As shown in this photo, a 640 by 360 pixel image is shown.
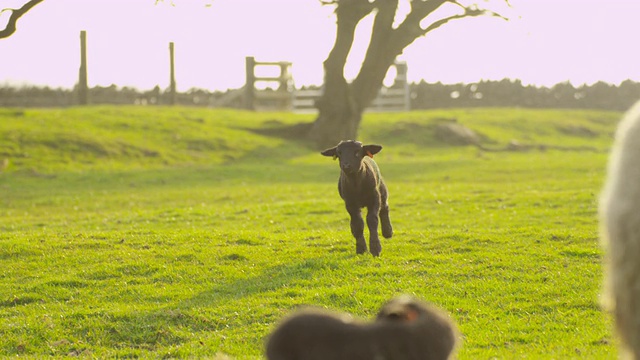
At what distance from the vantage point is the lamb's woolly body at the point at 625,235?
4977mm

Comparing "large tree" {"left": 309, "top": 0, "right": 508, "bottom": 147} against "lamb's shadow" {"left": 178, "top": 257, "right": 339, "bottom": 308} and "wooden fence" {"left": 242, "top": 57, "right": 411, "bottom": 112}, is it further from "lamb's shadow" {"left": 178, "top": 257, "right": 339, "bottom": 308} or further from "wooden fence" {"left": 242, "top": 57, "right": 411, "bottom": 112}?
"lamb's shadow" {"left": 178, "top": 257, "right": 339, "bottom": 308}

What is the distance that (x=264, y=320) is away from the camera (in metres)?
9.95

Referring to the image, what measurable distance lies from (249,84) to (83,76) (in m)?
10.8

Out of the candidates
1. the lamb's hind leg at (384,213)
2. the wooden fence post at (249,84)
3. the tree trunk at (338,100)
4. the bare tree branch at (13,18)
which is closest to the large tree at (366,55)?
the tree trunk at (338,100)

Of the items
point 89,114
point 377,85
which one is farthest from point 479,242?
point 89,114

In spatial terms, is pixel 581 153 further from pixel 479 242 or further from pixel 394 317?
pixel 394 317

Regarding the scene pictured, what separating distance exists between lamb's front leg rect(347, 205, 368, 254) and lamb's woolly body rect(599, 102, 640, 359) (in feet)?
26.3

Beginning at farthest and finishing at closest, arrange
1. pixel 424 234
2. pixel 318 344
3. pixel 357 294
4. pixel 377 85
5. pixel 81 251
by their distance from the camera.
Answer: pixel 377 85, pixel 424 234, pixel 81 251, pixel 357 294, pixel 318 344

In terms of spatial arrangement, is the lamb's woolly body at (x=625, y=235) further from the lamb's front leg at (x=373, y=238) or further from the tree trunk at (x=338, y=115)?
the tree trunk at (x=338, y=115)

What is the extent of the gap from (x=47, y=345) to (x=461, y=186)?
Result: 18939 millimetres

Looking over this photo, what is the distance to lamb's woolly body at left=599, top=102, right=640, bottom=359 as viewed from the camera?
4977 millimetres

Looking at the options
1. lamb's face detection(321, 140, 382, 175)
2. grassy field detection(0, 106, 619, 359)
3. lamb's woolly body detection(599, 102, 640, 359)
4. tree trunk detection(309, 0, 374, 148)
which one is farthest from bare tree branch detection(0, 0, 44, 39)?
tree trunk detection(309, 0, 374, 148)

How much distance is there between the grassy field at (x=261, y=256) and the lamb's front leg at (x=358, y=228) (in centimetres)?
16

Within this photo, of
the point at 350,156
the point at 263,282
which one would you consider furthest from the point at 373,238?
the point at 263,282
